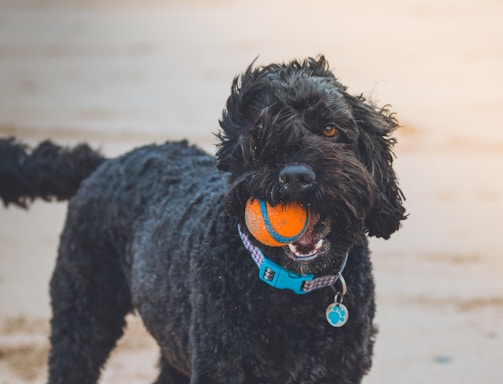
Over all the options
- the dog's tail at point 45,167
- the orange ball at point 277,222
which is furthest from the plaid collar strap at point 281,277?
the dog's tail at point 45,167

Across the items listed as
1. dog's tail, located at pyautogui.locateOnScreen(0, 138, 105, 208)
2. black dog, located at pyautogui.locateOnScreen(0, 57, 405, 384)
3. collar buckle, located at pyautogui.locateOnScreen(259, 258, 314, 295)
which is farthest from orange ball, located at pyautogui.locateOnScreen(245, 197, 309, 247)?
dog's tail, located at pyautogui.locateOnScreen(0, 138, 105, 208)

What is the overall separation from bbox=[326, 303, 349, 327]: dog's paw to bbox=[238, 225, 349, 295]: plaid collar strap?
0.31 feet

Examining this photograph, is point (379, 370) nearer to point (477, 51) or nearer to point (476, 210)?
point (476, 210)

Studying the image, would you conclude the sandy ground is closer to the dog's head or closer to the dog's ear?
the dog's ear

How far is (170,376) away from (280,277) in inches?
62.6

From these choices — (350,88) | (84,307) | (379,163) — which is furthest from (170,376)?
(350,88)

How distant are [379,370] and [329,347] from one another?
2.16 metres

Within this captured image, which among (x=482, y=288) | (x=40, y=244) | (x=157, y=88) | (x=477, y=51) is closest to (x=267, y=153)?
(x=482, y=288)

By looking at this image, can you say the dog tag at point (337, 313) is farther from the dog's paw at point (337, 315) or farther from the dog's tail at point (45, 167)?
the dog's tail at point (45, 167)

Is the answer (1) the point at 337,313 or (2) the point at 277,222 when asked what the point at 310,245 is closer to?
(2) the point at 277,222

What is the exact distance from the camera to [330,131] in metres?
3.95

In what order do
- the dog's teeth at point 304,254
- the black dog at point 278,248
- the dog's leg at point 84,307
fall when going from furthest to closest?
1. the dog's leg at point 84,307
2. the dog's teeth at point 304,254
3. the black dog at point 278,248

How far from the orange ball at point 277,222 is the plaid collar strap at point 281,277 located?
7.3 inches

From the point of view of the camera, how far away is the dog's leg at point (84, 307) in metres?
5.18
